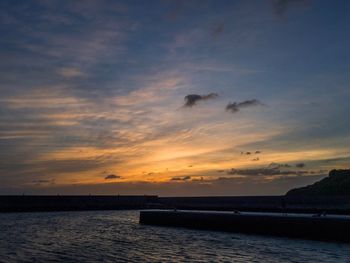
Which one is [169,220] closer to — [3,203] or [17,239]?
[17,239]

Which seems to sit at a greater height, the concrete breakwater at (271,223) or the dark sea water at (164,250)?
the concrete breakwater at (271,223)

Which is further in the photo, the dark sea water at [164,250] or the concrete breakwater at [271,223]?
the concrete breakwater at [271,223]

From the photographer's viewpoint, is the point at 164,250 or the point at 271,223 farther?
the point at 271,223

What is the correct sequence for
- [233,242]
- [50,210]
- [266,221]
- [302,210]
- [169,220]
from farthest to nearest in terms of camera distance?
[50,210] < [302,210] < [169,220] < [266,221] < [233,242]

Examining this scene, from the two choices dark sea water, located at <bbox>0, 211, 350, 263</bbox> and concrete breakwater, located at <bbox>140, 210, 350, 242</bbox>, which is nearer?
dark sea water, located at <bbox>0, 211, 350, 263</bbox>

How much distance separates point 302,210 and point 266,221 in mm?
27389

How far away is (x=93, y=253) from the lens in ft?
109

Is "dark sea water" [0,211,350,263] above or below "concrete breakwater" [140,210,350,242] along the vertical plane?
below

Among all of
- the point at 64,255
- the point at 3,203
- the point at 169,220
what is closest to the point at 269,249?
the point at 64,255

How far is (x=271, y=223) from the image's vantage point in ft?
162

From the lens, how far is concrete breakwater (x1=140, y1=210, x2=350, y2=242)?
1660 inches

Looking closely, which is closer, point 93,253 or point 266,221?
point 93,253

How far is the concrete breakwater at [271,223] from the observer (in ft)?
138

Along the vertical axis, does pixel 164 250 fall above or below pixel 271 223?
below
